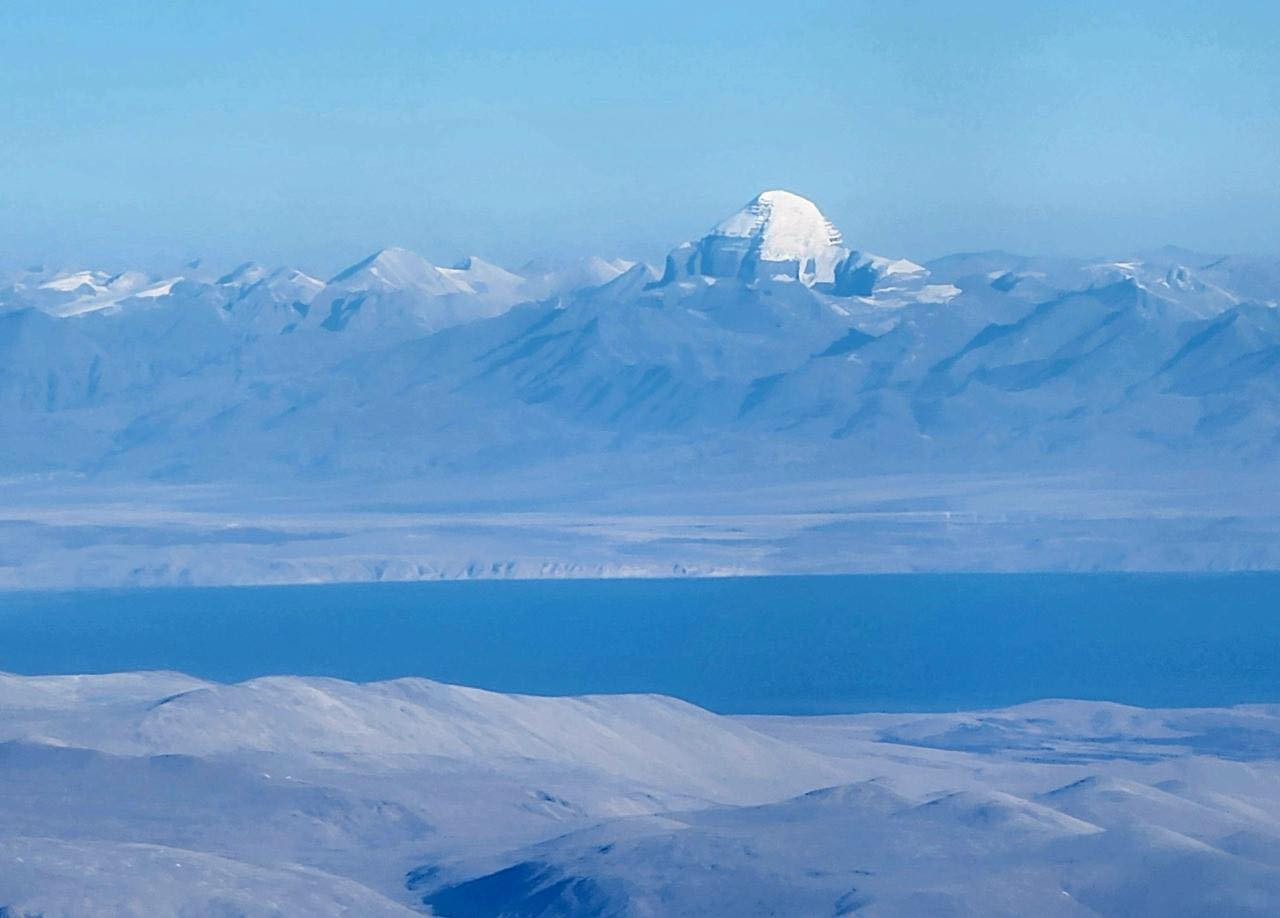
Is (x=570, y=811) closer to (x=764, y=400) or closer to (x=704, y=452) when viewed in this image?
(x=704, y=452)

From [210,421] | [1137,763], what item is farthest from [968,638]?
[210,421]

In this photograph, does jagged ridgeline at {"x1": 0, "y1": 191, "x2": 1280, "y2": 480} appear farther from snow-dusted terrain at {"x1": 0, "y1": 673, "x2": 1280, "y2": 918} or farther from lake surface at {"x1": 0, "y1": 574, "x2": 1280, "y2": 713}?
snow-dusted terrain at {"x1": 0, "y1": 673, "x2": 1280, "y2": 918}

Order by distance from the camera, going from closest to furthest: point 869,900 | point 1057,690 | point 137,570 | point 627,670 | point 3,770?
point 869,900 < point 3,770 < point 1057,690 < point 627,670 < point 137,570

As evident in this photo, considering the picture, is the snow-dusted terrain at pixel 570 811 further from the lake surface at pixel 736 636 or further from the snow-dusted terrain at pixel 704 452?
the snow-dusted terrain at pixel 704 452

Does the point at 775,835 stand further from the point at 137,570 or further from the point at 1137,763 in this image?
the point at 137,570

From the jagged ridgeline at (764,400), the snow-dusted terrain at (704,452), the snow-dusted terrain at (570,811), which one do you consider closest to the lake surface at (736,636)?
the snow-dusted terrain at (704,452)
